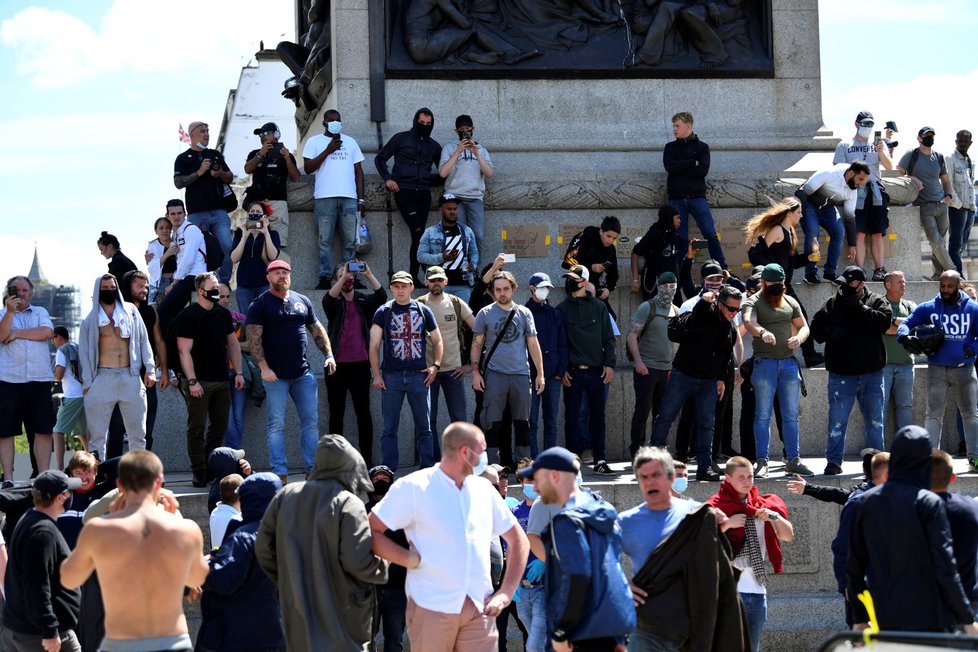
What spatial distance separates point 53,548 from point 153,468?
95.2 inches

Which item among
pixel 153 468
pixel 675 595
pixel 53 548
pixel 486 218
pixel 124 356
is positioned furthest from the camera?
pixel 486 218

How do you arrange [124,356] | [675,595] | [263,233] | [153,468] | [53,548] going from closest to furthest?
[153,468] < [675,595] < [53,548] < [124,356] < [263,233]

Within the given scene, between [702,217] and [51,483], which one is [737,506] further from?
[702,217]

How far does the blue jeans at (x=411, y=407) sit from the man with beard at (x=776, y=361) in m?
2.70

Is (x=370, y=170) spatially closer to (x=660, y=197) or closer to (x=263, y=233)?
(x=263, y=233)

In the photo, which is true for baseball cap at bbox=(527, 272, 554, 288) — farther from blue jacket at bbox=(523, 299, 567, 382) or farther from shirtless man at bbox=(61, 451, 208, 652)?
shirtless man at bbox=(61, 451, 208, 652)

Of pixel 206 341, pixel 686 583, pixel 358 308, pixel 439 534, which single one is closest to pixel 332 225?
pixel 358 308

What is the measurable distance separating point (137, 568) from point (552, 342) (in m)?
6.83

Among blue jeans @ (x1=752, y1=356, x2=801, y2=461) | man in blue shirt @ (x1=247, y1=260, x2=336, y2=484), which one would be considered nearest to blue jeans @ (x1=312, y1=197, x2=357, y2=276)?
man in blue shirt @ (x1=247, y1=260, x2=336, y2=484)

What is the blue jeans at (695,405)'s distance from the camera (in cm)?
1267

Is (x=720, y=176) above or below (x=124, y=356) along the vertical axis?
above

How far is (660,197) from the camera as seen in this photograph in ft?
53.7

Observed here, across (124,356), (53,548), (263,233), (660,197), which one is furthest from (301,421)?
(660,197)

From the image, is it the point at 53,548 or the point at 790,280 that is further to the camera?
the point at 790,280
